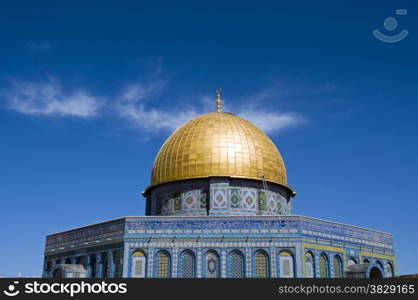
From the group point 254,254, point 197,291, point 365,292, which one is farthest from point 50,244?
Result: point 365,292

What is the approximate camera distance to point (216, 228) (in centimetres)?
2225

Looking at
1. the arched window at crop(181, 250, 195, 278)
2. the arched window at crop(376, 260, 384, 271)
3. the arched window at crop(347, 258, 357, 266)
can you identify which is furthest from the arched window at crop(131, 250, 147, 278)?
the arched window at crop(376, 260, 384, 271)

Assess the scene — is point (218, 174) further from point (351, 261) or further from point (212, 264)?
point (351, 261)

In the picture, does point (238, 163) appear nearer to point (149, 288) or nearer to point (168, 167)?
point (168, 167)

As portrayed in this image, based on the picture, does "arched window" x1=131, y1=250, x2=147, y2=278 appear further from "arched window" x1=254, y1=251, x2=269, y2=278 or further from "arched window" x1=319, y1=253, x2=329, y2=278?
"arched window" x1=319, y1=253, x2=329, y2=278

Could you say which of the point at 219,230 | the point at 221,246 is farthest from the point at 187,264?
the point at 219,230

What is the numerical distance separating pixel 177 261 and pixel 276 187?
7.52 m

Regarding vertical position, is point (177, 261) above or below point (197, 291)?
above

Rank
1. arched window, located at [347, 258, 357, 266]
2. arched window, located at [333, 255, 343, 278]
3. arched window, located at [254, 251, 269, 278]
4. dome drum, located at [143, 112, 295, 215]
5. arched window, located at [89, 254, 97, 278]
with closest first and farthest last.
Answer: arched window, located at [254, 251, 269, 278]
arched window, located at [333, 255, 343, 278]
arched window, located at [89, 254, 97, 278]
arched window, located at [347, 258, 357, 266]
dome drum, located at [143, 112, 295, 215]

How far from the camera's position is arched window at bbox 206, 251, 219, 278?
2166 cm

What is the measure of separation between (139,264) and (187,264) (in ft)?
6.76

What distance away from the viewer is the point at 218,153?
2595 centimetres

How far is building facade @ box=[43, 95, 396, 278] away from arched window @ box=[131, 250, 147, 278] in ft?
0.14

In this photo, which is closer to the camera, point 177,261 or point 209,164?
point 177,261
